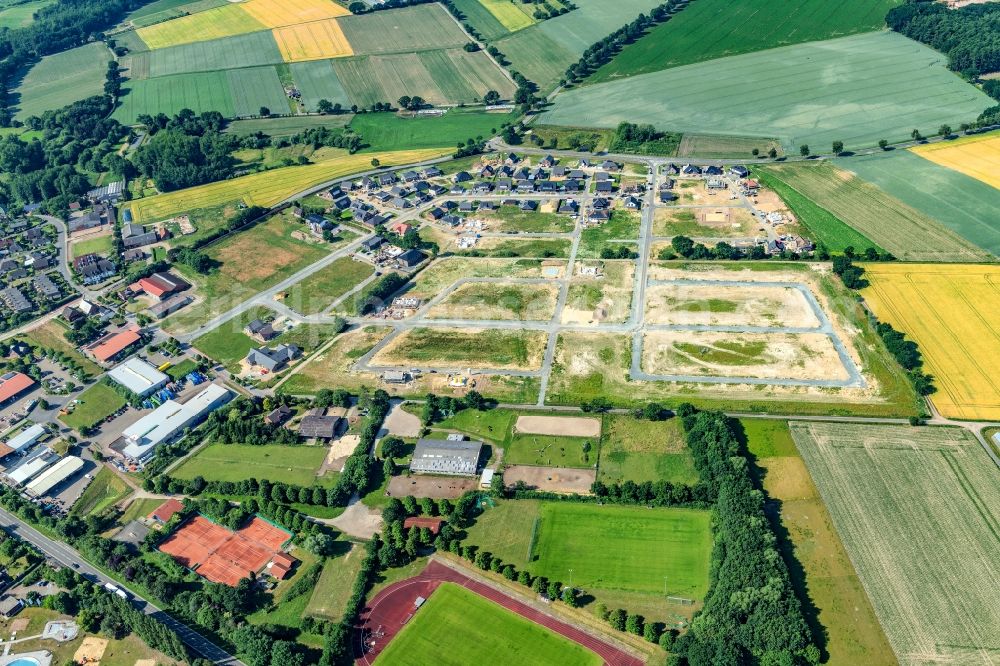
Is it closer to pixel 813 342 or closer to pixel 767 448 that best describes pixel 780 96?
pixel 813 342

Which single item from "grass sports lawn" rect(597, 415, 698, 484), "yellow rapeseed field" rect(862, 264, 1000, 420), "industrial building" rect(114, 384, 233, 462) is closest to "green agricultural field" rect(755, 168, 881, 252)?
"yellow rapeseed field" rect(862, 264, 1000, 420)

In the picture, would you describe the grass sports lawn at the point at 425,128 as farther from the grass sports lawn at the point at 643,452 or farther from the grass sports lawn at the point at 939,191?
the grass sports lawn at the point at 643,452

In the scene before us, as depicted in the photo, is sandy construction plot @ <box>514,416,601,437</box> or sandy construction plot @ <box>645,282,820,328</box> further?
sandy construction plot @ <box>645,282,820,328</box>

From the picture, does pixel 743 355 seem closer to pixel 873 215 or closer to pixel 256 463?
pixel 873 215

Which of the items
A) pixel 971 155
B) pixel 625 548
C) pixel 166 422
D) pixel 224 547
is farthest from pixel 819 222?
pixel 166 422

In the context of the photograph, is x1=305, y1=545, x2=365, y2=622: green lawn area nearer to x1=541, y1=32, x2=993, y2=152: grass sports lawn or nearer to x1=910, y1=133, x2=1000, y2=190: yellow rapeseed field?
x1=541, y1=32, x2=993, y2=152: grass sports lawn

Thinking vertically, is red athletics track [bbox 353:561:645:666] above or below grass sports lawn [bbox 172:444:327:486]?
below

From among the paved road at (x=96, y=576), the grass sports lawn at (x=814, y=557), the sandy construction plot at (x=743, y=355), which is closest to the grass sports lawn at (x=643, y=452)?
the grass sports lawn at (x=814, y=557)
